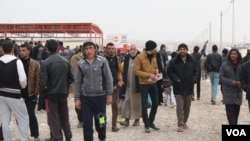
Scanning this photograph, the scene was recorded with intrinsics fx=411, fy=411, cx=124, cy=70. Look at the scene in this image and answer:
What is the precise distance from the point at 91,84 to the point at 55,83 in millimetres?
770

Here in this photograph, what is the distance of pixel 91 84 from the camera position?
6.57 metres

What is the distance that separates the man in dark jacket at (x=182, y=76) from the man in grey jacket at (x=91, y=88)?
8.18 ft

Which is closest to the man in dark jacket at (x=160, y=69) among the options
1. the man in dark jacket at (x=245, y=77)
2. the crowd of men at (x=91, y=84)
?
the crowd of men at (x=91, y=84)

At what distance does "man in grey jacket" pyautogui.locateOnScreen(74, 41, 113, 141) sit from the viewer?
21.5ft

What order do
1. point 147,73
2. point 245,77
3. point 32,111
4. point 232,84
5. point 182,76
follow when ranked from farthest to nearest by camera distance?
point 182,76 → point 147,73 → point 232,84 → point 32,111 → point 245,77

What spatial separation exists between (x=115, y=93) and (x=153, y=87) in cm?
83

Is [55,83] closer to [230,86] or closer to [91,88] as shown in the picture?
[91,88]

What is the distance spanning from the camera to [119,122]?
31.3ft

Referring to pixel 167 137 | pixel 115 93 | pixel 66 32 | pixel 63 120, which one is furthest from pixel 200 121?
pixel 66 32

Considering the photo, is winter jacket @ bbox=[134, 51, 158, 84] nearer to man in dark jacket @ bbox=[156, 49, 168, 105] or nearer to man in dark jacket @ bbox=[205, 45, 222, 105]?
man in dark jacket @ bbox=[156, 49, 168, 105]

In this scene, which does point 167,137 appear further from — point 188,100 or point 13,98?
point 13,98

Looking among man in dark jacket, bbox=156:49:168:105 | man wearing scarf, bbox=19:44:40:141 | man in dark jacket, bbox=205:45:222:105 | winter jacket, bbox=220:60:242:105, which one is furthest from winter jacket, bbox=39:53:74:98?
man in dark jacket, bbox=205:45:222:105

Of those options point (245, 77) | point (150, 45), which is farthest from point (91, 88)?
A: point (245, 77)

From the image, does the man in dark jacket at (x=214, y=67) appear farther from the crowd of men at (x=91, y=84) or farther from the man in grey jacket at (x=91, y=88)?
the man in grey jacket at (x=91, y=88)
